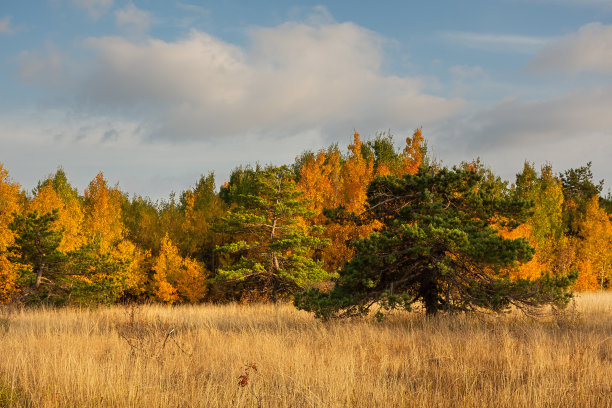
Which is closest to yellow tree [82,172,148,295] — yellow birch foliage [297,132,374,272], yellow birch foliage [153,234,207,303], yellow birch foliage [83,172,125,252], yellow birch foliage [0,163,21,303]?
yellow birch foliage [83,172,125,252]

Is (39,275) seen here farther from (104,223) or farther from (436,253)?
(436,253)

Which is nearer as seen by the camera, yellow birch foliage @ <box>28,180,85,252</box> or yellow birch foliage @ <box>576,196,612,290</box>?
yellow birch foliage @ <box>28,180,85,252</box>

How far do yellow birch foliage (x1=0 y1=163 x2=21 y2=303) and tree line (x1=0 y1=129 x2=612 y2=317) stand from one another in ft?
0.22

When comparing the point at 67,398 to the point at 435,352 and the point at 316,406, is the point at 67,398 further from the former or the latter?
the point at 435,352

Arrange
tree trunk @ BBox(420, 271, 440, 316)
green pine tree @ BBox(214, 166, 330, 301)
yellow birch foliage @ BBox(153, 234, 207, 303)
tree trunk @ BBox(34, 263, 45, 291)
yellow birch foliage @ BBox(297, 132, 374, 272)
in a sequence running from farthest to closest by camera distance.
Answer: yellow birch foliage @ BBox(297, 132, 374, 272) → yellow birch foliage @ BBox(153, 234, 207, 303) → green pine tree @ BBox(214, 166, 330, 301) → tree trunk @ BBox(34, 263, 45, 291) → tree trunk @ BBox(420, 271, 440, 316)

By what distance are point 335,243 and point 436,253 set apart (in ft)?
53.1

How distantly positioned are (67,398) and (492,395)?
15.2 feet

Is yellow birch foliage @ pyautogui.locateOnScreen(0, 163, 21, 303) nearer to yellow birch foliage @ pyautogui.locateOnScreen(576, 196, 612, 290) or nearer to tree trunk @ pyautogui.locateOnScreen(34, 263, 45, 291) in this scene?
tree trunk @ pyautogui.locateOnScreen(34, 263, 45, 291)

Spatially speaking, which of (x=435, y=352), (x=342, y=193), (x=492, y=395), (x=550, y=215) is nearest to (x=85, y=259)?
(x=435, y=352)

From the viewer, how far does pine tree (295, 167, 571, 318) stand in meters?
9.23

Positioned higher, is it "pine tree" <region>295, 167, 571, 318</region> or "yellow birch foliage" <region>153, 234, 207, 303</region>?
"pine tree" <region>295, 167, 571, 318</region>

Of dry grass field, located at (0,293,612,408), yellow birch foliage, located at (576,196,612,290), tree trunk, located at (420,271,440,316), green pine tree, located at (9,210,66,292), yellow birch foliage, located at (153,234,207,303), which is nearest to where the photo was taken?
dry grass field, located at (0,293,612,408)

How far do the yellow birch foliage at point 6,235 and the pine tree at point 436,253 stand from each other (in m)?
14.8

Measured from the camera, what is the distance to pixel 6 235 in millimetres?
20391
